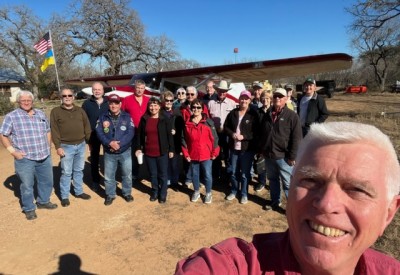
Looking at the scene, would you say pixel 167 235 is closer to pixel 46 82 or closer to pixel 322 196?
pixel 322 196

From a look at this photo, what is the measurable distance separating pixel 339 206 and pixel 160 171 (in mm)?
3991

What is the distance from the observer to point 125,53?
3041 cm

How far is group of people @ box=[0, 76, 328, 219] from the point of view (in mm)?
4062

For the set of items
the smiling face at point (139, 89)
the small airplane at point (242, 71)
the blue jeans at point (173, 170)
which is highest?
the small airplane at point (242, 71)

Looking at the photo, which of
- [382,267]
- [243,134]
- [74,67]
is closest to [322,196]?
[382,267]

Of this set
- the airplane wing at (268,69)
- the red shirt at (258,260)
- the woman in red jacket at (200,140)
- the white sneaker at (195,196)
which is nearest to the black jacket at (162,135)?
A: the woman in red jacket at (200,140)

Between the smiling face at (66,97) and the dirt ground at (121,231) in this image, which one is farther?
the smiling face at (66,97)

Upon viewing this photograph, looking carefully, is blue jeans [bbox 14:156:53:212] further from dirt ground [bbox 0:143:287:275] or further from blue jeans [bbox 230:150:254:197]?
blue jeans [bbox 230:150:254:197]

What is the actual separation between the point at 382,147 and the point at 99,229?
3.84 metres

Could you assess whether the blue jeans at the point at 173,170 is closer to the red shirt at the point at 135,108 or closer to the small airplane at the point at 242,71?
the red shirt at the point at 135,108

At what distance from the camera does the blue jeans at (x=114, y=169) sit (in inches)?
183

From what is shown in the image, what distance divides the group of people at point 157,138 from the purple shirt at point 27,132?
12 millimetres

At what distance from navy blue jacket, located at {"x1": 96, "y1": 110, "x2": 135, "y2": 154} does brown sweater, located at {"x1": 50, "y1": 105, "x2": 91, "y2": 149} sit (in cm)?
37

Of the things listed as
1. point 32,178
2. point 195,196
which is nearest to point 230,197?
point 195,196
